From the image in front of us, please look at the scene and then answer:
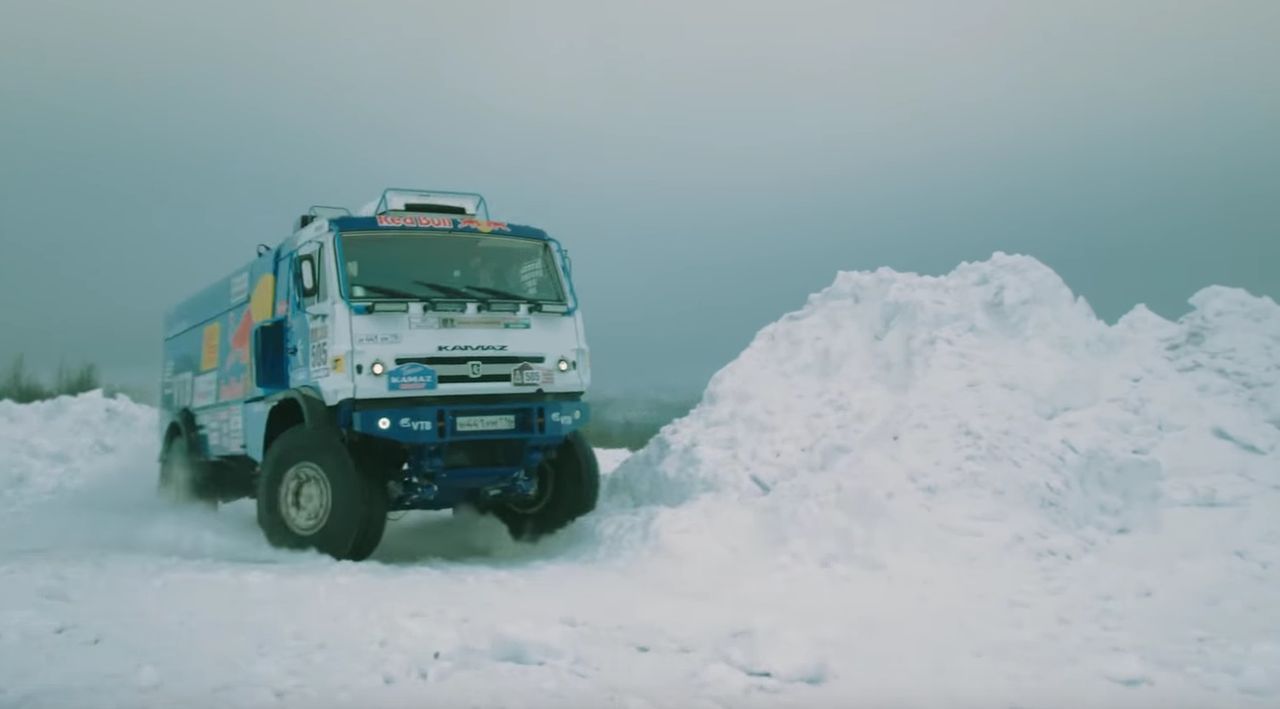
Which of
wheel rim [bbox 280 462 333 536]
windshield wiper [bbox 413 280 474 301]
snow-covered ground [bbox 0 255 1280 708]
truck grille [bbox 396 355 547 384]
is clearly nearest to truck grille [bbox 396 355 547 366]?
truck grille [bbox 396 355 547 384]

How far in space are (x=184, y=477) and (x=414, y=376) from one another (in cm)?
598

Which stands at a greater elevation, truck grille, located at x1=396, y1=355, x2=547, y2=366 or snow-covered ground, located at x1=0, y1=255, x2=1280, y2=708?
truck grille, located at x1=396, y1=355, x2=547, y2=366

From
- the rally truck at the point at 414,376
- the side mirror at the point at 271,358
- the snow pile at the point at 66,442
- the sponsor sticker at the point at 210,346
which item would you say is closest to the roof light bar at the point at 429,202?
the rally truck at the point at 414,376

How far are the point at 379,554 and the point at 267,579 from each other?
8.77 ft

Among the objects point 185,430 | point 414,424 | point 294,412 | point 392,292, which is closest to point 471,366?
point 414,424

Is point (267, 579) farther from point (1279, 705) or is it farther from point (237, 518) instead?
point (1279, 705)

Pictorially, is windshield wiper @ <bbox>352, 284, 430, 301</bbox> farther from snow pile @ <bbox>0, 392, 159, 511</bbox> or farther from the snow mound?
snow pile @ <bbox>0, 392, 159, 511</bbox>

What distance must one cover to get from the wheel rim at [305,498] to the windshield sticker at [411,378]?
1004 mm

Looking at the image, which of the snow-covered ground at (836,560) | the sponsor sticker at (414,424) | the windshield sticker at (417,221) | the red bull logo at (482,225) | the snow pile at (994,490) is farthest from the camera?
the red bull logo at (482,225)

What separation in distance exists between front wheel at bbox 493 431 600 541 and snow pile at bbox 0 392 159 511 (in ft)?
28.6

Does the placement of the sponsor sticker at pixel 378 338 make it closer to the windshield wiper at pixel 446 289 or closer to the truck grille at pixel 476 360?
the truck grille at pixel 476 360

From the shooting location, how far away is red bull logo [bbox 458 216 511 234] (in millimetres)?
9695

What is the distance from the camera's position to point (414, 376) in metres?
8.71

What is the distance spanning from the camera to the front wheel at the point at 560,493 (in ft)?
32.9
